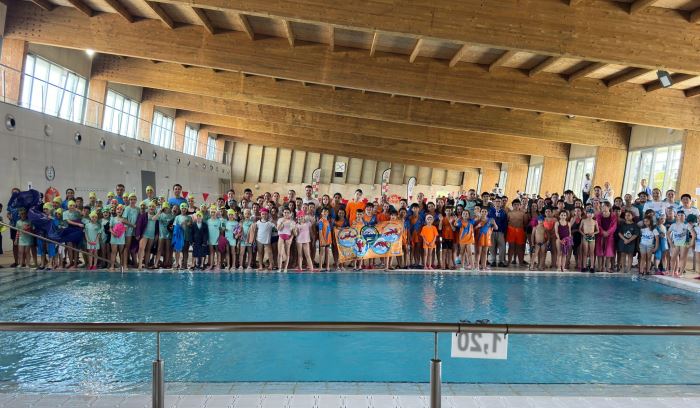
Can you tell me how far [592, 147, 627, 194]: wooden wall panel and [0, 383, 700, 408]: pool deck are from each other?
1881 cm

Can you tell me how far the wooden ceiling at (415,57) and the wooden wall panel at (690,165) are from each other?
0.77m

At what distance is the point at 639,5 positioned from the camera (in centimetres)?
937

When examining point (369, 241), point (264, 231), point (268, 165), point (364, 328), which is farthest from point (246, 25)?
point (268, 165)

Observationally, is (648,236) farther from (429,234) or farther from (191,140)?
(191,140)

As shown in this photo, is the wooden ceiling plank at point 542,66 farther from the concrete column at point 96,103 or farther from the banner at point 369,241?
the concrete column at point 96,103

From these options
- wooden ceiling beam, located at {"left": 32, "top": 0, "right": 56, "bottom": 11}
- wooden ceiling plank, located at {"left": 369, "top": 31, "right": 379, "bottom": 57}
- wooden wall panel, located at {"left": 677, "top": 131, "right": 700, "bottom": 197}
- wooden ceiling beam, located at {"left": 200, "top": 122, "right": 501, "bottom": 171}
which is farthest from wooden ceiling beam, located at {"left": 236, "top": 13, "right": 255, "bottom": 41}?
wooden ceiling beam, located at {"left": 200, "top": 122, "right": 501, "bottom": 171}

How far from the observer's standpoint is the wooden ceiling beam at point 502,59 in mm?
12445

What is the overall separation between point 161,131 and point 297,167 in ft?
55.7

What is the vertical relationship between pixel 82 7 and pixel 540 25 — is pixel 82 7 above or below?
above

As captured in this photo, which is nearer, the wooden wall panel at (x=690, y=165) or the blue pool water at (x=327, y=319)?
the blue pool water at (x=327, y=319)

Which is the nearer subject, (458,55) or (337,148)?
(458,55)

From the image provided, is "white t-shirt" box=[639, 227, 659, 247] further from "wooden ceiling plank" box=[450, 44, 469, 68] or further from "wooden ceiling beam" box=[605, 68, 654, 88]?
"wooden ceiling plank" box=[450, 44, 469, 68]

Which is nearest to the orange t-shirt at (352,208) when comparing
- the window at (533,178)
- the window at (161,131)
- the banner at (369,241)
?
the banner at (369,241)

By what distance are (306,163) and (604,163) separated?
2914cm
